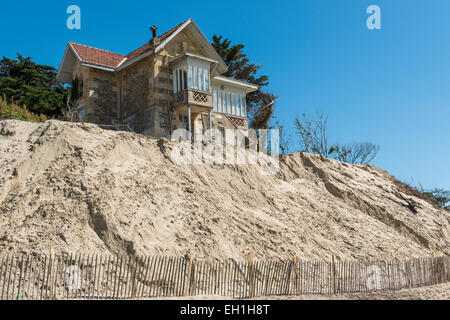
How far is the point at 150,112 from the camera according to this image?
24828 millimetres

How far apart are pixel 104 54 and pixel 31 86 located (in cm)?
918

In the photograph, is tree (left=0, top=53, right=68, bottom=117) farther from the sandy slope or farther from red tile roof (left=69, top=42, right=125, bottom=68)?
the sandy slope

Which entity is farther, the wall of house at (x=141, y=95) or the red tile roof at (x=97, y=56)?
the red tile roof at (x=97, y=56)

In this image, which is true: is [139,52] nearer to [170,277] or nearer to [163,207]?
[163,207]

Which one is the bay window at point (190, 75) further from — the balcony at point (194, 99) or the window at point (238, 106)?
the window at point (238, 106)

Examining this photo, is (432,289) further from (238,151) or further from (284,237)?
(238,151)

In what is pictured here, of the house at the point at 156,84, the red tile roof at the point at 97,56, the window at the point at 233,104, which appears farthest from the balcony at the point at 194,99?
the red tile roof at the point at 97,56

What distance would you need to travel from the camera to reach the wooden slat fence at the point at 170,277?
35.1 ft

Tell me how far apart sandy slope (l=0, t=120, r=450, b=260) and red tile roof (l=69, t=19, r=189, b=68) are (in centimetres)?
908

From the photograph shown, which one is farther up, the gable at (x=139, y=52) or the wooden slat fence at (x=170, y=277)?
the gable at (x=139, y=52)

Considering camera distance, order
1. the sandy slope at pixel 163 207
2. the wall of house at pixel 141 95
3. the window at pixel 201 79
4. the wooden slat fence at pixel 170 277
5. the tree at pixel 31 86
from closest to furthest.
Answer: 1. the wooden slat fence at pixel 170 277
2. the sandy slope at pixel 163 207
3. the wall of house at pixel 141 95
4. the window at pixel 201 79
5. the tree at pixel 31 86

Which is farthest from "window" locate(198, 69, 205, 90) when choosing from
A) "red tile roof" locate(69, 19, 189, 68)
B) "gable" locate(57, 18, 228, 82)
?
"red tile roof" locate(69, 19, 189, 68)

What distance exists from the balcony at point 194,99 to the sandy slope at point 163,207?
19.5ft

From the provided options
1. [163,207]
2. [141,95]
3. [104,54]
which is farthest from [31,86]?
[163,207]
